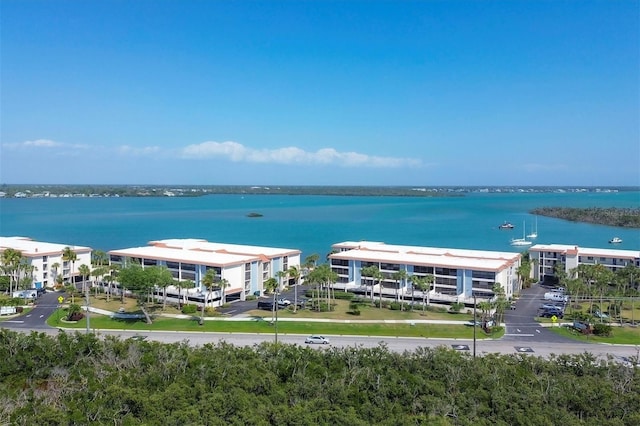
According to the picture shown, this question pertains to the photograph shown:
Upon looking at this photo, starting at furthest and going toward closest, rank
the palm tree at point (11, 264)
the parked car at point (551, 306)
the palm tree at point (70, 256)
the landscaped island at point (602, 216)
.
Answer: the landscaped island at point (602, 216) → the palm tree at point (70, 256) → the palm tree at point (11, 264) → the parked car at point (551, 306)

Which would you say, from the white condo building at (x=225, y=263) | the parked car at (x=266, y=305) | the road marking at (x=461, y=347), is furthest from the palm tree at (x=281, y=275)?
the road marking at (x=461, y=347)

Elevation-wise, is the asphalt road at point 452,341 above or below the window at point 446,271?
below

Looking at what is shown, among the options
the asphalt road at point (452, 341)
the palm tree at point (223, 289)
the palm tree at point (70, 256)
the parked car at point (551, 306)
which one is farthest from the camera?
the palm tree at point (70, 256)

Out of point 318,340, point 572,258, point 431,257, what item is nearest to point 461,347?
point 318,340

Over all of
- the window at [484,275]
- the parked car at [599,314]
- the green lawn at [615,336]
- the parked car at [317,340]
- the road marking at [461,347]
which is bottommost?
the green lawn at [615,336]

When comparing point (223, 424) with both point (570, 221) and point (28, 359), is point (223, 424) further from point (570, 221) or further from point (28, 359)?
point (570, 221)

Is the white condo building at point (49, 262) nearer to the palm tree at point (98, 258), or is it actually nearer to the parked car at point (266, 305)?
the palm tree at point (98, 258)

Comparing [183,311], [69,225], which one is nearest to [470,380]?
[183,311]
